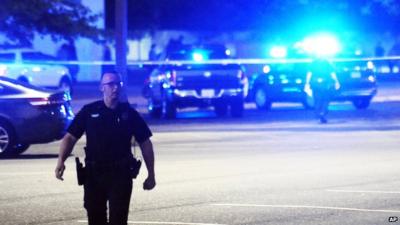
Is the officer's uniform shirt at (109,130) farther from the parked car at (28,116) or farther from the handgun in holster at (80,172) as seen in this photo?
the parked car at (28,116)

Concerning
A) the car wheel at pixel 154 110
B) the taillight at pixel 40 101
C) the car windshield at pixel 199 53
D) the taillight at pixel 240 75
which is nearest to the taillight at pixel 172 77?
the taillight at pixel 240 75

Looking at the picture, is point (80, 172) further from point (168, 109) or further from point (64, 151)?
point (168, 109)

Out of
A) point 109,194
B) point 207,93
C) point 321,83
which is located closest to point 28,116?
point 207,93

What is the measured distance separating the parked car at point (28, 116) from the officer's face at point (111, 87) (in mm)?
9050

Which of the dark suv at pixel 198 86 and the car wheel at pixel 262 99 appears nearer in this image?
the dark suv at pixel 198 86

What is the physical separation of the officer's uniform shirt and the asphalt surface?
2.51 metres

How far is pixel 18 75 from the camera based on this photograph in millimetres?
32812

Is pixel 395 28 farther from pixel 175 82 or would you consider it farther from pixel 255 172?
pixel 255 172

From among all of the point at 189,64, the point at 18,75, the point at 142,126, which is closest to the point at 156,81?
the point at 189,64

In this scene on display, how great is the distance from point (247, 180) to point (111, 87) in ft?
18.8

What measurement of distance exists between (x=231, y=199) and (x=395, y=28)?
4103 cm

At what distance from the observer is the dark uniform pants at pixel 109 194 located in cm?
724

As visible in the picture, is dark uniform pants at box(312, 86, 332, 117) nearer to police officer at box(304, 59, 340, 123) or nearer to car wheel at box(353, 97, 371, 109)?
police officer at box(304, 59, 340, 123)

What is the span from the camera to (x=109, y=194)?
23.9 ft
